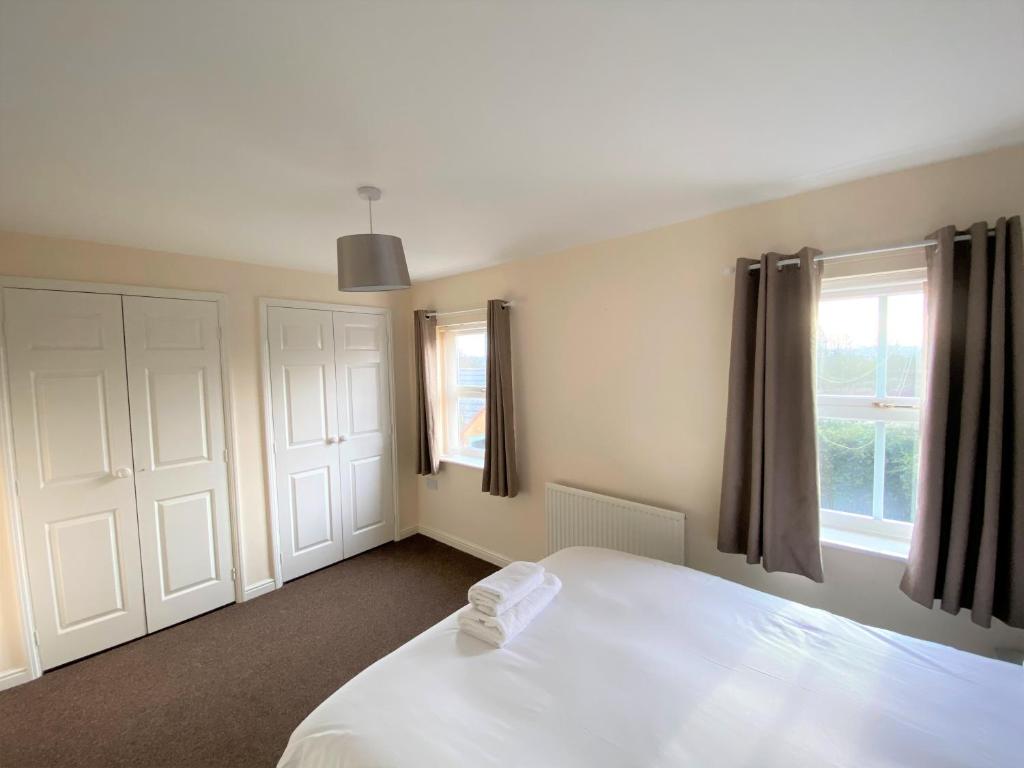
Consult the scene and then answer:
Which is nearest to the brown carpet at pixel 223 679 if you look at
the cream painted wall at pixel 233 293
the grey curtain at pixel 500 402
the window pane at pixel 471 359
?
the cream painted wall at pixel 233 293

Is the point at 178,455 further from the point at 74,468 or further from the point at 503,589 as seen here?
the point at 503,589

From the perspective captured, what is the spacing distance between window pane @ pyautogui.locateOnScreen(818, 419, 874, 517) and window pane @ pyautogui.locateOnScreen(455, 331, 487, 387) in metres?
2.31

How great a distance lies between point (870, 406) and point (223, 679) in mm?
3414

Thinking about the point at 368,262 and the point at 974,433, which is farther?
the point at 368,262

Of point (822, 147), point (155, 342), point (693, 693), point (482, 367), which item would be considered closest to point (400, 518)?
point (482, 367)

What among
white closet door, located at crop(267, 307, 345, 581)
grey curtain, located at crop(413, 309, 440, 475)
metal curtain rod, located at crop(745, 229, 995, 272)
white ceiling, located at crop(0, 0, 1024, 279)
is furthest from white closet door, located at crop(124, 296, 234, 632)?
metal curtain rod, located at crop(745, 229, 995, 272)

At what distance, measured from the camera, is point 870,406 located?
71.4 inches

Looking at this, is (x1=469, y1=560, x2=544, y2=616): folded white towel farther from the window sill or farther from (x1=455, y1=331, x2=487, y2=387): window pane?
(x1=455, y1=331, x2=487, y2=387): window pane

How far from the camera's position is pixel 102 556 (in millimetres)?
2375

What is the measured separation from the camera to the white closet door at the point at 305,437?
3062 mm

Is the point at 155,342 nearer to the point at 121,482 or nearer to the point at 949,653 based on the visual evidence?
the point at 121,482

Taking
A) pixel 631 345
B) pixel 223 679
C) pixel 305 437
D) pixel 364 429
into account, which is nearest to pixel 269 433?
pixel 305 437

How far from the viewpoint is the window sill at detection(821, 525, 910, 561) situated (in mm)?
1726

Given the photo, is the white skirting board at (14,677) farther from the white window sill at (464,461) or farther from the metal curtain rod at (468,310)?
the metal curtain rod at (468,310)
